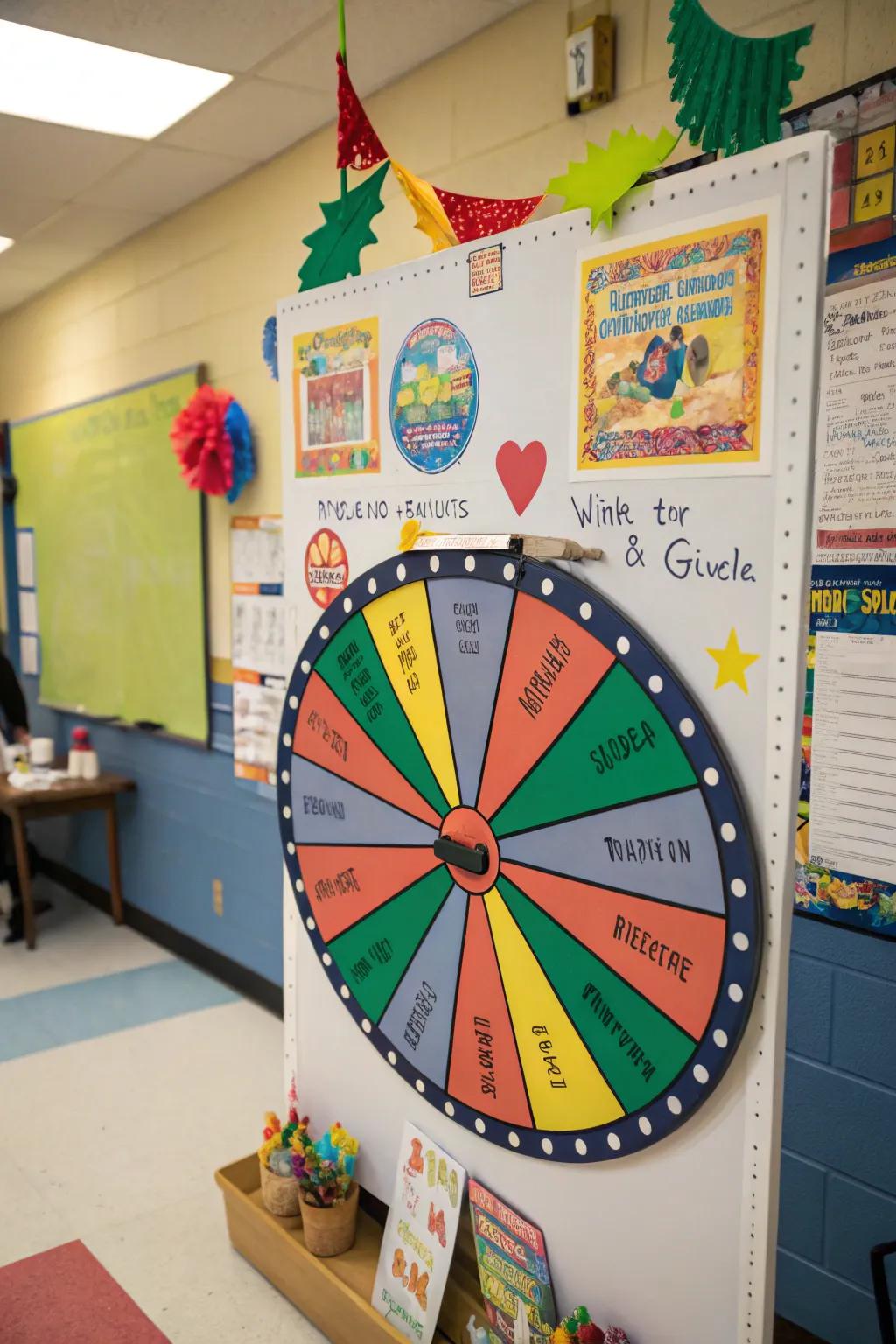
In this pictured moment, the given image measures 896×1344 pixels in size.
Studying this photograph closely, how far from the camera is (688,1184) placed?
1.31 metres

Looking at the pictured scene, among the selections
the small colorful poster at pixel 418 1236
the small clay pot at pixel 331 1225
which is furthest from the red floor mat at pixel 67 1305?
the small colorful poster at pixel 418 1236

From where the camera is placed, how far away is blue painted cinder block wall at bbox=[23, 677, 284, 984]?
3.43 metres

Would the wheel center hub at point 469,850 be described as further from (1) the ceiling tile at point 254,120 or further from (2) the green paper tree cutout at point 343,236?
(1) the ceiling tile at point 254,120

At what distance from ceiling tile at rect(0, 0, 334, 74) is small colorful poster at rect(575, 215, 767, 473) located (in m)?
1.36

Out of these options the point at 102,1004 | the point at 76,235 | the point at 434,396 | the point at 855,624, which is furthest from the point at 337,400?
the point at 76,235

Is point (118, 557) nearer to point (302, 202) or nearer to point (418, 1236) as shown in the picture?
point (302, 202)

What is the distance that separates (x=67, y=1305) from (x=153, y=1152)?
56cm

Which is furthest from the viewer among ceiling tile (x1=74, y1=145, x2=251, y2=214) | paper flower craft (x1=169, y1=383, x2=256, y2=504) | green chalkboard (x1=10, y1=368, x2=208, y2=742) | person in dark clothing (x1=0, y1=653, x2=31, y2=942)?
person in dark clothing (x1=0, y1=653, x2=31, y2=942)

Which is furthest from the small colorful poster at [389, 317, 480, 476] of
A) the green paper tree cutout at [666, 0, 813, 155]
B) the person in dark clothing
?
the person in dark clothing

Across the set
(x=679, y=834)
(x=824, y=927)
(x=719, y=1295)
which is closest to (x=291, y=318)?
(x=679, y=834)

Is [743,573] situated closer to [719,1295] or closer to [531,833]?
[531,833]

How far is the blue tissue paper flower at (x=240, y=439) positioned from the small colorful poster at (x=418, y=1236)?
2112mm

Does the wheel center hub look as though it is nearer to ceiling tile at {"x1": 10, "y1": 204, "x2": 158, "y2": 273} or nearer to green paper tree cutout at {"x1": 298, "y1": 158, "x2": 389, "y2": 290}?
green paper tree cutout at {"x1": 298, "y1": 158, "x2": 389, "y2": 290}

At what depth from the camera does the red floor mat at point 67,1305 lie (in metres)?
1.96
